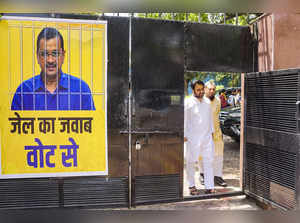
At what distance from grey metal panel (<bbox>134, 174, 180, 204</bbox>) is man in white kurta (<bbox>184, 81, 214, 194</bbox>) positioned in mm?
543

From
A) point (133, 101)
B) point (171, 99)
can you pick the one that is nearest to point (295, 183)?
point (171, 99)

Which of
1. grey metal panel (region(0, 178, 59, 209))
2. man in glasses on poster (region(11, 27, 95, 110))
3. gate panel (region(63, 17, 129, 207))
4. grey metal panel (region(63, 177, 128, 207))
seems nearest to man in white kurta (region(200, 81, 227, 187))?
gate panel (region(63, 17, 129, 207))

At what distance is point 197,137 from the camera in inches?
168

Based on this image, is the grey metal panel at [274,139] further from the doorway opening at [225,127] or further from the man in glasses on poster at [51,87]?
the man in glasses on poster at [51,87]

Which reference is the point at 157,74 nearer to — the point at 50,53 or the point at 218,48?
the point at 218,48

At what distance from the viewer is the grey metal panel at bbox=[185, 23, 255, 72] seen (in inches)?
150

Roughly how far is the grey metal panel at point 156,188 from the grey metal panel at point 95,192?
0.67 ft

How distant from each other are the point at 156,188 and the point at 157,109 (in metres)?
1.18

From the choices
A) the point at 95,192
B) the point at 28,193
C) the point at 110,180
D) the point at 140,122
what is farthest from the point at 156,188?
the point at 28,193

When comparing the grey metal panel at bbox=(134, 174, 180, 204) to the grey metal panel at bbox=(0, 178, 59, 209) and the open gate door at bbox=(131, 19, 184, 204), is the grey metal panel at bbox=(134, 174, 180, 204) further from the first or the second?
the grey metal panel at bbox=(0, 178, 59, 209)

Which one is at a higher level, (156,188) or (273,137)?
(273,137)

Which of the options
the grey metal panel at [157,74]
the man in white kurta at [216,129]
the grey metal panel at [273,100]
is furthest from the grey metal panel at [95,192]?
the grey metal panel at [273,100]

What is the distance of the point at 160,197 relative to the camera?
3746 millimetres

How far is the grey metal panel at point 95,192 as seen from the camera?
3.51 metres
